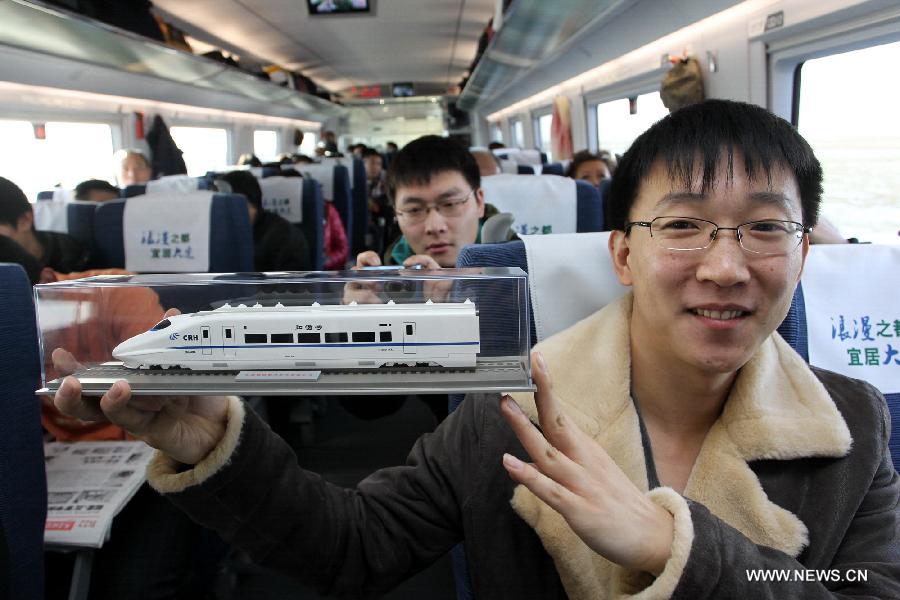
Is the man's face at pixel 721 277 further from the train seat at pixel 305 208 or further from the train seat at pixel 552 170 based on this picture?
the train seat at pixel 552 170

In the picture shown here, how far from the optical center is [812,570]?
1115mm

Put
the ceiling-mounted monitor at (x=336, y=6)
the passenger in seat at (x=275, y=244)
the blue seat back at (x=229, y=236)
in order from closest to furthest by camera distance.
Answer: the blue seat back at (x=229, y=236), the passenger in seat at (x=275, y=244), the ceiling-mounted monitor at (x=336, y=6)

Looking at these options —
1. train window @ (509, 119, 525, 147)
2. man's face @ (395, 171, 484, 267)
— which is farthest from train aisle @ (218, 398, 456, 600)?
train window @ (509, 119, 525, 147)

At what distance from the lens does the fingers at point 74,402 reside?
0.98m

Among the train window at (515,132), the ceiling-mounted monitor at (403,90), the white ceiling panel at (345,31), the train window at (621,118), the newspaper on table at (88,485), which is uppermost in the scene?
the ceiling-mounted monitor at (403,90)

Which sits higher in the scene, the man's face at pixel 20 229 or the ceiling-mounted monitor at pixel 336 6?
the ceiling-mounted monitor at pixel 336 6

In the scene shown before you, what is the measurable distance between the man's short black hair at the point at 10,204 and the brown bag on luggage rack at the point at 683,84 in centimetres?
470

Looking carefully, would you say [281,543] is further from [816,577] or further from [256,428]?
[816,577]

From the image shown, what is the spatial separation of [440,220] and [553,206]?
1.15 metres

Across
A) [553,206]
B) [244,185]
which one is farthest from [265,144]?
[553,206]

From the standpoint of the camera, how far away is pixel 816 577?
105 cm

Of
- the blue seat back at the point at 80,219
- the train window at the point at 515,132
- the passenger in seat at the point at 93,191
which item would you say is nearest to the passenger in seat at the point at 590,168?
the blue seat back at the point at 80,219

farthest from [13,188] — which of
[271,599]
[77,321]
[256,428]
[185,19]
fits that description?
[185,19]

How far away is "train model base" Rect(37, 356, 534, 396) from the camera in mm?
933
